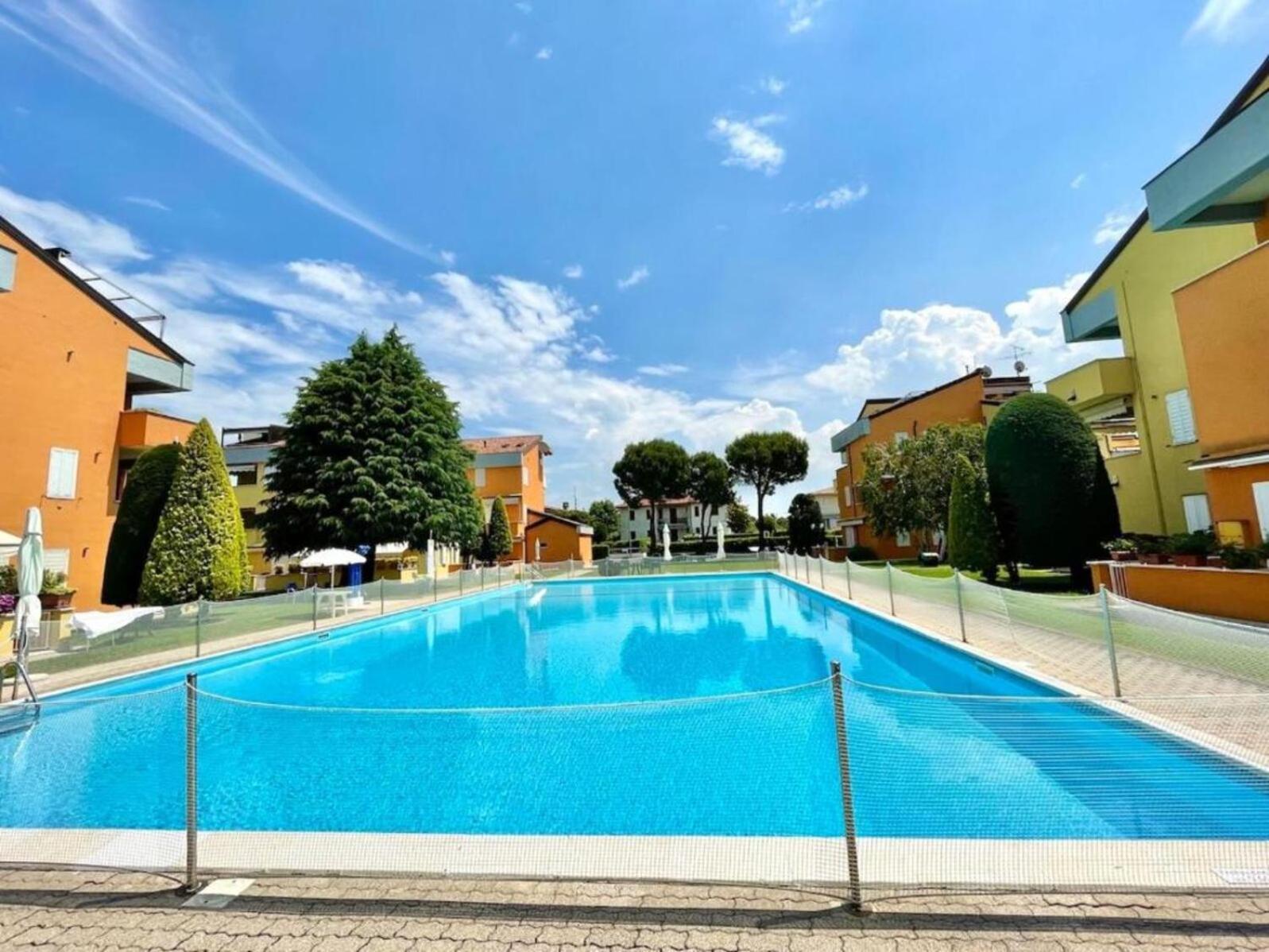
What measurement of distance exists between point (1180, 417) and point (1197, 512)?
8.52 feet

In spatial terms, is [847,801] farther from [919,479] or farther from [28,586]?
[919,479]

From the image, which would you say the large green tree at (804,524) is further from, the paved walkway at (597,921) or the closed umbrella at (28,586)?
the paved walkway at (597,921)

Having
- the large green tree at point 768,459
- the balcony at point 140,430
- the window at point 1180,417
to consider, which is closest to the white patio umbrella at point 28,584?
the balcony at point 140,430

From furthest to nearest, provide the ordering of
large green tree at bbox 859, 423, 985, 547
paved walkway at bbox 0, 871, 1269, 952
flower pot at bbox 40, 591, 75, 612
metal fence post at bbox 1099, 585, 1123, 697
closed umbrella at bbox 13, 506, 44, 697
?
large green tree at bbox 859, 423, 985, 547 < flower pot at bbox 40, 591, 75, 612 < closed umbrella at bbox 13, 506, 44, 697 < metal fence post at bbox 1099, 585, 1123, 697 < paved walkway at bbox 0, 871, 1269, 952

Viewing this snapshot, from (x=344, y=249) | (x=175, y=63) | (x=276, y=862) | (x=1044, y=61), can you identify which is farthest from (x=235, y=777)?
(x=1044, y=61)

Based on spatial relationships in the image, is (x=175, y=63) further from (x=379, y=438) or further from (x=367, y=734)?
(x=379, y=438)

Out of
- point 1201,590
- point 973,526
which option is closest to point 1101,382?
point 973,526

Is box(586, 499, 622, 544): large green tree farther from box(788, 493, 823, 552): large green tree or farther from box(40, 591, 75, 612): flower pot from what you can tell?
box(40, 591, 75, 612): flower pot

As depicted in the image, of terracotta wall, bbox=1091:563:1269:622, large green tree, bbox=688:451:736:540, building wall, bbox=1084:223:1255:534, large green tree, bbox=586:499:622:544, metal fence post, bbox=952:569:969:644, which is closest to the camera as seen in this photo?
terracotta wall, bbox=1091:563:1269:622

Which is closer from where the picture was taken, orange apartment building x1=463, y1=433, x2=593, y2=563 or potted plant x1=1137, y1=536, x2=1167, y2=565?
potted plant x1=1137, y1=536, x2=1167, y2=565

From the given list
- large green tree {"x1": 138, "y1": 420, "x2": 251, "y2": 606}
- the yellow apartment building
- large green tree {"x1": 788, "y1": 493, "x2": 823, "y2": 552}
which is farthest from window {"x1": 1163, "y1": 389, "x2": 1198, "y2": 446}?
large green tree {"x1": 138, "y1": 420, "x2": 251, "y2": 606}

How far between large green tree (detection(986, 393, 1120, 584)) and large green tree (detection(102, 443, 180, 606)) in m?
22.9

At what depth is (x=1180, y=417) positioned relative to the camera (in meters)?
15.5

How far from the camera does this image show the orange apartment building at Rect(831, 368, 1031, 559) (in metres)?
31.5
